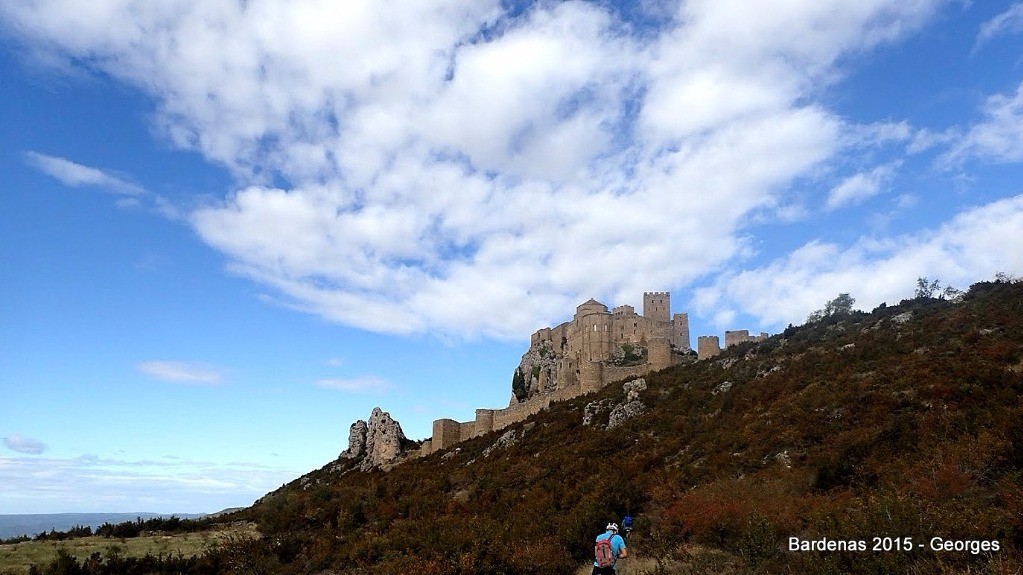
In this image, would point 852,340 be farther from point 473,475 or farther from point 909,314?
point 473,475

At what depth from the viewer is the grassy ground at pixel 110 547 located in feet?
39.6

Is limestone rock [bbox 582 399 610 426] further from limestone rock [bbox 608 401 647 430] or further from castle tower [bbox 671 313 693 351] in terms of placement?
castle tower [bbox 671 313 693 351]

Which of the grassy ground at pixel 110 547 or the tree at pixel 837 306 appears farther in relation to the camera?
the tree at pixel 837 306

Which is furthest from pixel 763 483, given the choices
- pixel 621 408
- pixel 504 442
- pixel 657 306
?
pixel 657 306

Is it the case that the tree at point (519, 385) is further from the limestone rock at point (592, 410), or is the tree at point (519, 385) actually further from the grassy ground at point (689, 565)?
the grassy ground at point (689, 565)

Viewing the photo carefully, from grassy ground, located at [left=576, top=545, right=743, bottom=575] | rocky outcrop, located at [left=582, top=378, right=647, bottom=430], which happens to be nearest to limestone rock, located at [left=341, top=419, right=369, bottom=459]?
rocky outcrop, located at [left=582, top=378, right=647, bottom=430]

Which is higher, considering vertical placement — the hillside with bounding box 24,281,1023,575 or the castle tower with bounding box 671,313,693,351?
the castle tower with bounding box 671,313,693,351

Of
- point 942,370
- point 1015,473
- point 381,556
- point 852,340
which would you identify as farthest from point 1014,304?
point 381,556

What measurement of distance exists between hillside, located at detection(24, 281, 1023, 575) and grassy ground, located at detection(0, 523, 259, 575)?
4.44 feet

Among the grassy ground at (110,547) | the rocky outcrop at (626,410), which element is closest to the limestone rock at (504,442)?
the rocky outcrop at (626,410)

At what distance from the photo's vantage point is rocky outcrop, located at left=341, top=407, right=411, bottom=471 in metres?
39.8

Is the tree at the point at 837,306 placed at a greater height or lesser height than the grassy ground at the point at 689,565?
greater

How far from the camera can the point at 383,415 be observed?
4181 cm

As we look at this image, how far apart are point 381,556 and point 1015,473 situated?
12.0 metres
